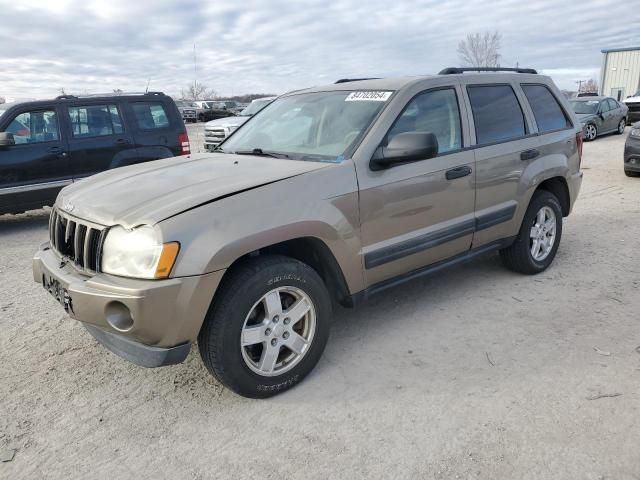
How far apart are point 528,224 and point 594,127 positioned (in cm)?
1466

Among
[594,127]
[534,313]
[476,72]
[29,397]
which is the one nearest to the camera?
[29,397]

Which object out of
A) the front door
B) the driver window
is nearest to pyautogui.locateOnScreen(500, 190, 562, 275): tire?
the front door

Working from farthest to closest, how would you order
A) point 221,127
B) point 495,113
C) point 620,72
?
1. point 620,72
2. point 221,127
3. point 495,113

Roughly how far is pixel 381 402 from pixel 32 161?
636cm

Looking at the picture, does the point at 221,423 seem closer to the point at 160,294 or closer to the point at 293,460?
the point at 293,460

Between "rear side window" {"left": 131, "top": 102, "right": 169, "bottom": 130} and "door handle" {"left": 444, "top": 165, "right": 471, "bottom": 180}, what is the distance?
19.1 feet

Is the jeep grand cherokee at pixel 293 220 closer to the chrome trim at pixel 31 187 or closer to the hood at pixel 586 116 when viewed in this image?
the chrome trim at pixel 31 187

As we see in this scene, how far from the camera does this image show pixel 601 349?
11.2ft

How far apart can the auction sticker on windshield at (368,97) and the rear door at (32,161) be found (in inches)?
206

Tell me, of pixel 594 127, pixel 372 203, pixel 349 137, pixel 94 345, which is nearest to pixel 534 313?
pixel 372 203

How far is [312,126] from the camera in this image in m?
3.75

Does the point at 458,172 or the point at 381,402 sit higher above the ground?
the point at 458,172

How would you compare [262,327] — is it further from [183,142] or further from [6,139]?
[183,142]

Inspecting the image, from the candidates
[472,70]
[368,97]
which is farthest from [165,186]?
[472,70]
